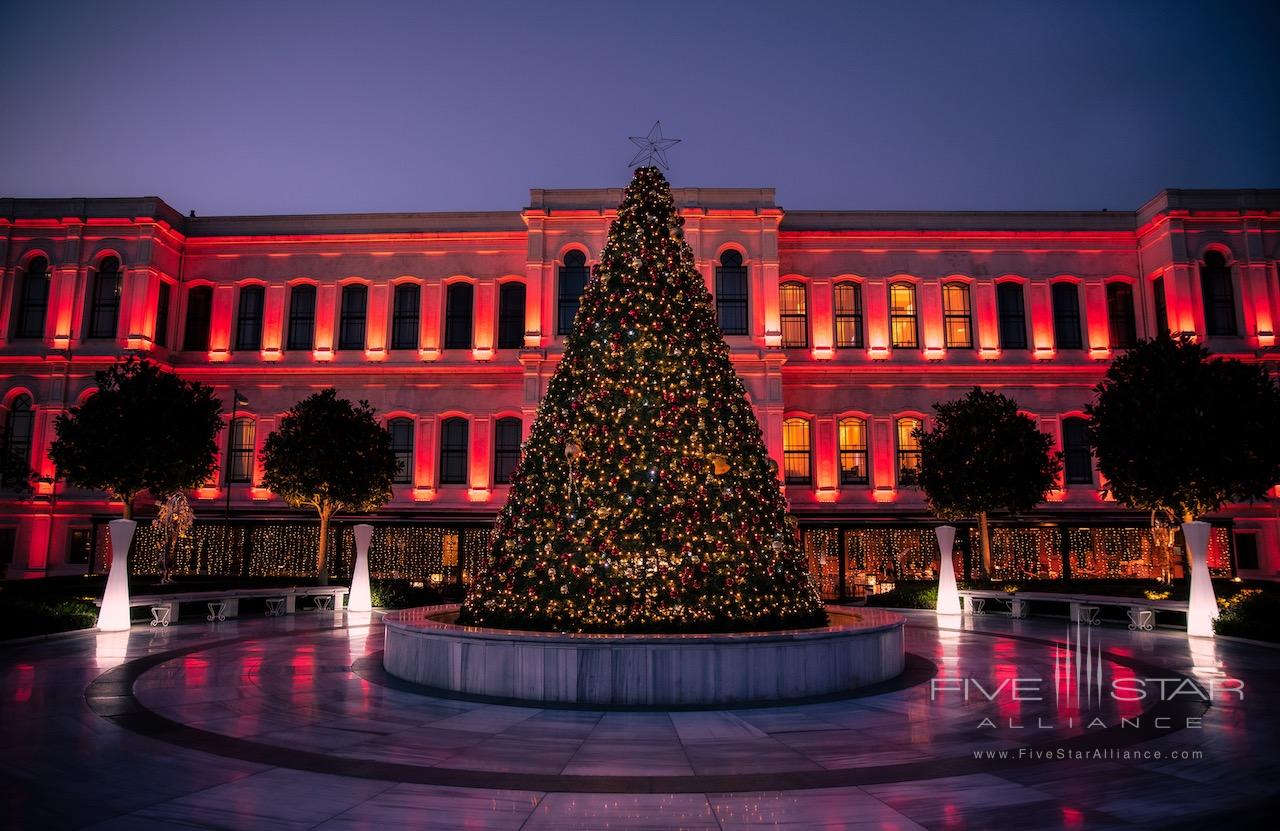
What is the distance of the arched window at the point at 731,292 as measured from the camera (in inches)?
1066

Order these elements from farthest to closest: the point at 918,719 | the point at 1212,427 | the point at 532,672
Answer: the point at 1212,427
the point at 532,672
the point at 918,719

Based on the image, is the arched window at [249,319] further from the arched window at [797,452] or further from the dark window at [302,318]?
the arched window at [797,452]

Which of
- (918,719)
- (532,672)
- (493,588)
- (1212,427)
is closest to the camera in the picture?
(918,719)

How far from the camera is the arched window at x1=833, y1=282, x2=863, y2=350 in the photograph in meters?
28.5

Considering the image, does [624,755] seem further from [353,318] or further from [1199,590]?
[353,318]

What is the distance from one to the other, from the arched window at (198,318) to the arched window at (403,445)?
778 cm

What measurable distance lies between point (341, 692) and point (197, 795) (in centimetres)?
377

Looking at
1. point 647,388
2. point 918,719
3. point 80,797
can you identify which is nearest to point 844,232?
point 647,388

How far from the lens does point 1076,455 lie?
2764 centimetres

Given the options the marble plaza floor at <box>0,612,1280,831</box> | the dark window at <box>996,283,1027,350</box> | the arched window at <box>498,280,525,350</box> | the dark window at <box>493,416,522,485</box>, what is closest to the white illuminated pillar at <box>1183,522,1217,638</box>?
the marble plaza floor at <box>0,612,1280,831</box>

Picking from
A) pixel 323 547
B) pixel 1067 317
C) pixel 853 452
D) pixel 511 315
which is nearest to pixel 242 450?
pixel 323 547

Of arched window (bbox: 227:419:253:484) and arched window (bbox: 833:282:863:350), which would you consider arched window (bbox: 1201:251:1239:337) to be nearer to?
arched window (bbox: 833:282:863:350)

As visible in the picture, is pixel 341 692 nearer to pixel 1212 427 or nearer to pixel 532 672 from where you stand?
pixel 532 672

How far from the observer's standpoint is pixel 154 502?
1084 inches
